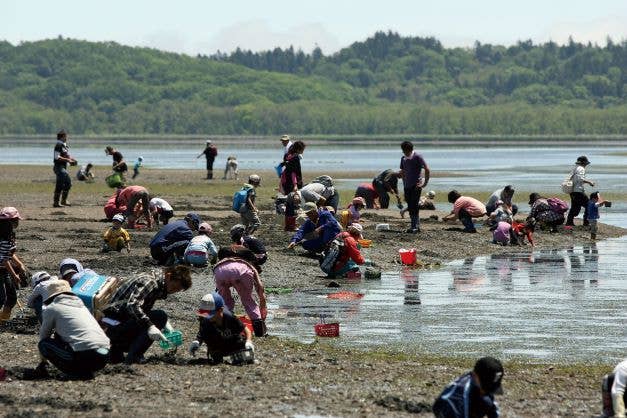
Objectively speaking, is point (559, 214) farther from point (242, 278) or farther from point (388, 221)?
point (242, 278)

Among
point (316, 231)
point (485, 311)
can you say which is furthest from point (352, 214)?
point (485, 311)

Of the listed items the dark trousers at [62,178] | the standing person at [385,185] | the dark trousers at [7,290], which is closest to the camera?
the dark trousers at [7,290]

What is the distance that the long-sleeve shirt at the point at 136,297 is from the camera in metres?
13.8

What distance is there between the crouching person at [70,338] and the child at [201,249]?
852 centimetres

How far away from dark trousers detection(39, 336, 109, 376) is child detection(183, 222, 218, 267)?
8555 millimetres

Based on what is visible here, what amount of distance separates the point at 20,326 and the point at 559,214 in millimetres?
17187

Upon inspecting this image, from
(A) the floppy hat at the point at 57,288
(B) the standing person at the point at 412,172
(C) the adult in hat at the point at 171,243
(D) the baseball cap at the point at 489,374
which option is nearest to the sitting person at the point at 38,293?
(A) the floppy hat at the point at 57,288

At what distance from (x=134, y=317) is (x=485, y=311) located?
6341 millimetres

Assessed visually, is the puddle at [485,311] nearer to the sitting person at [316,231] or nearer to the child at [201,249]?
the sitting person at [316,231]

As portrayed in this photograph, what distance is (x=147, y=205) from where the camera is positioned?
28062 mm

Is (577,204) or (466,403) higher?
(466,403)

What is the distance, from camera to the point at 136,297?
45.4ft

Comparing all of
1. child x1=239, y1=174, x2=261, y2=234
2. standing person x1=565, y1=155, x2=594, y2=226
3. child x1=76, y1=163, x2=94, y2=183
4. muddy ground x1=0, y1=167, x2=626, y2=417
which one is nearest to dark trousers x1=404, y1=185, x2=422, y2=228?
child x1=239, y1=174, x2=261, y2=234

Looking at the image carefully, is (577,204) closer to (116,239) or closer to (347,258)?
(347,258)
